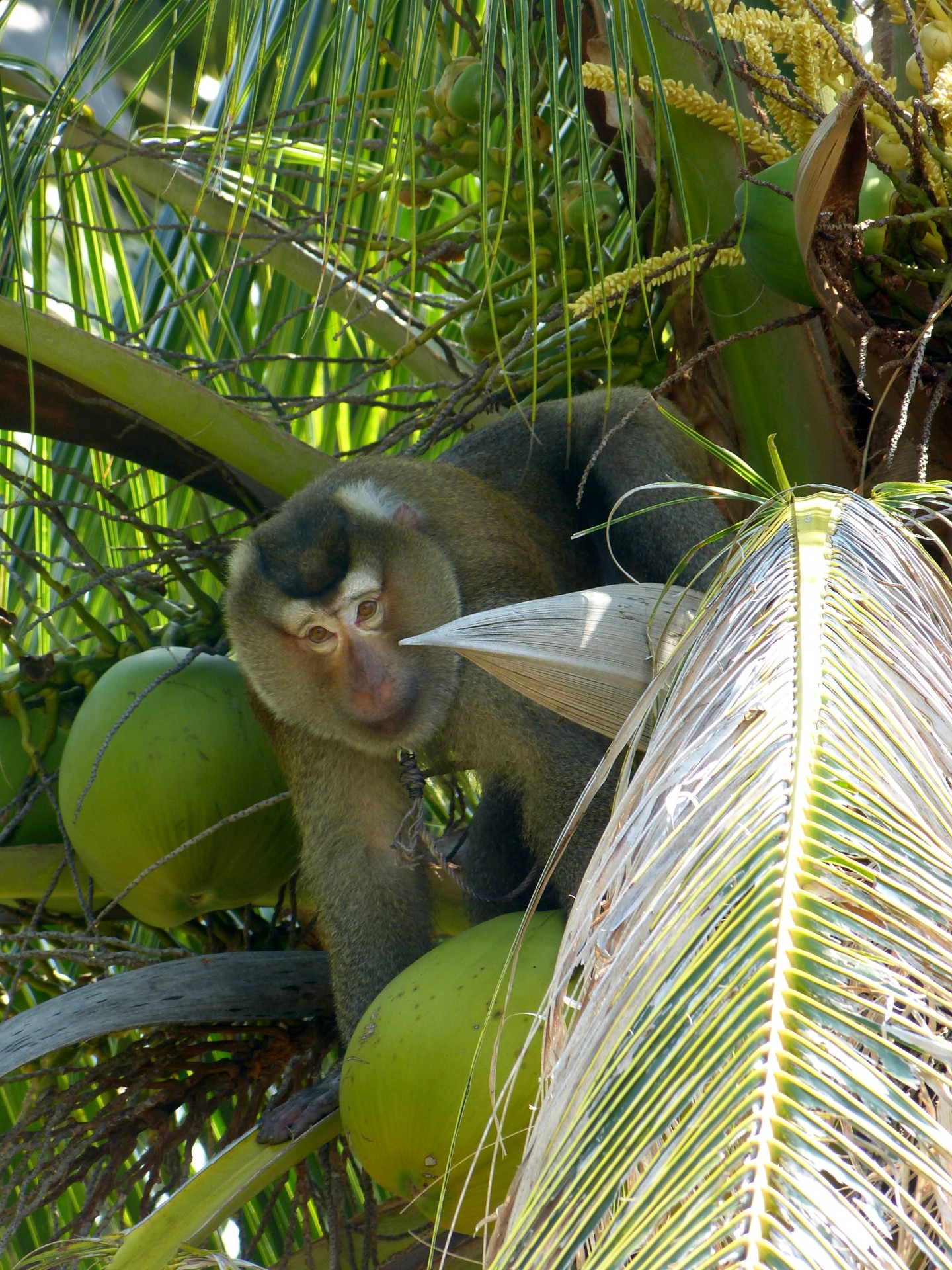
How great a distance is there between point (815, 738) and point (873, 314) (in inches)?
48.7

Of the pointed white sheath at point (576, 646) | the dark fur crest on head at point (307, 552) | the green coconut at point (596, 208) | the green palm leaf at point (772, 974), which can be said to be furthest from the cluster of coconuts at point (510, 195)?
the green palm leaf at point (772, 974)

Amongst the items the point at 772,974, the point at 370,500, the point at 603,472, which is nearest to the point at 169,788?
the point at 370,500

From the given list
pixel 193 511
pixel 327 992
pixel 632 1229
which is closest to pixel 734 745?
pixel 632 1229

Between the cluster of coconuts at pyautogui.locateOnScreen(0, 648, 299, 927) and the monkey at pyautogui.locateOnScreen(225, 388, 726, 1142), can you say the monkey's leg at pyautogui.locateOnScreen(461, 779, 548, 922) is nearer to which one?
the monkey at pyautogui.locateOnScreen(225, 388, 726, 1142)

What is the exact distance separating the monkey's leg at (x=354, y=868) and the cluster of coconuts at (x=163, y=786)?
0.07 metres

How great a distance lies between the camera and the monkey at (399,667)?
2.31m

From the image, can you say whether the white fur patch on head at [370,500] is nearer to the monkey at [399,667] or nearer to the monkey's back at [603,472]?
the monkey at [399,667]

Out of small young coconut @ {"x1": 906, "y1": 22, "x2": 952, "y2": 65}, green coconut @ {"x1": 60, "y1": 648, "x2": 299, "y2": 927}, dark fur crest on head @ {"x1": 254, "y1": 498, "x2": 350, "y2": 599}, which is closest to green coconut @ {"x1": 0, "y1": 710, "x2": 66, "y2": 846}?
green coconut @ {"x1": 60, "y1": 648, "x2": 299, "y2": 927}

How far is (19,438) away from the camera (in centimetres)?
371

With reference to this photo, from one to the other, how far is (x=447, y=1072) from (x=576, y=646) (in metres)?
0.56

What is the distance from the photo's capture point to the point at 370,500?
2.47 meters

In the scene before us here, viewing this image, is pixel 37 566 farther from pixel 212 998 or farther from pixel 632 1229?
pixel 632 1229

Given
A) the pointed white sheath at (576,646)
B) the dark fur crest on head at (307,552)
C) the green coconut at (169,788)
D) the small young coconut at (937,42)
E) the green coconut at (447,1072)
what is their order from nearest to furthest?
the pointed white sheath at (576,646) < the green coconut at (447,1072) < the small young coconut at (937,42) < the green coconut at (169,788) < the dark fur crest on head at (307,552)

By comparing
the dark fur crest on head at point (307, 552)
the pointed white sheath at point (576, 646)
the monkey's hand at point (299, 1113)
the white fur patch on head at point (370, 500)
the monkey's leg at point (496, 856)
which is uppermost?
the white fur patch on head at point (370, 500)
